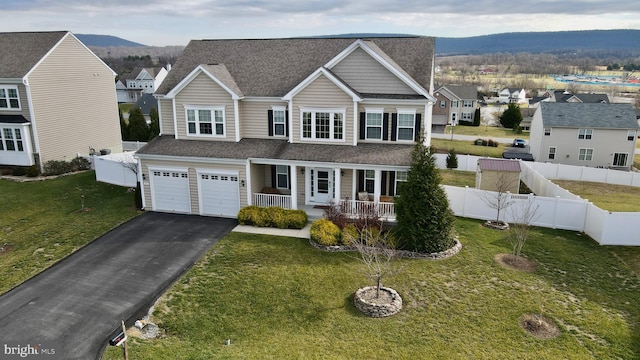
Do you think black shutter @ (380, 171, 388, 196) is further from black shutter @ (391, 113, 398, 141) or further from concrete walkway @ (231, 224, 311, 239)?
concrete walkway @ (231, 224, 311, 239)

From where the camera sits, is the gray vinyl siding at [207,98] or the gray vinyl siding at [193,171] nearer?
the gray vinyl siding at [193,171]

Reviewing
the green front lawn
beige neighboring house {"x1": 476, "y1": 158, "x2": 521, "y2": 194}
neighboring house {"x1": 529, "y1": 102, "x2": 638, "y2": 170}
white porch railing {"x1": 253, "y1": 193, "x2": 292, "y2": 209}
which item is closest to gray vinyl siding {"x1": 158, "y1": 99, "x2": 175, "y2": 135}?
white porch railing {"x1": 253, "y1": 193, "x2": 292, "y2": 209}

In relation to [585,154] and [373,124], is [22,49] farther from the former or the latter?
[585,154]

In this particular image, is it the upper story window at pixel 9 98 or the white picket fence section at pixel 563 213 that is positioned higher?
the upper story window at pixel 9 98

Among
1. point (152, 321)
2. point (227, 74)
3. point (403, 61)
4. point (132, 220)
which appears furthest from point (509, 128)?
point (152, 321)

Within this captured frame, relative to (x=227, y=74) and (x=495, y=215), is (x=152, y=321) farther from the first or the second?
(x=495, y=215)

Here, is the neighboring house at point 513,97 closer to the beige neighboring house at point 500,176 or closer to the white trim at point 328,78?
the beige neighboring house at point 500,176

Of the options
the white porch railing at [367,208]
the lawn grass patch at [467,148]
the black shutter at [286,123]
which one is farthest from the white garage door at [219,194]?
the lawn grass patch at [467,148]

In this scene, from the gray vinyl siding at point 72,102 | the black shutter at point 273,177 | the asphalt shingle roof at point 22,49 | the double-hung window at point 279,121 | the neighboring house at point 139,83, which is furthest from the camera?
the neighboring house at point 139,83
